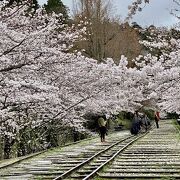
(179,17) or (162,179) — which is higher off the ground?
(179,17)

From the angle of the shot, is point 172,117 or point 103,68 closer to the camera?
point 103,68

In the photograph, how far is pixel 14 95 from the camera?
16.0 m

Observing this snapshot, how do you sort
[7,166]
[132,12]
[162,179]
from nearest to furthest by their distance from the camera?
[132,12], [162,179], [7,166]

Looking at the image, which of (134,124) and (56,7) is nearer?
(134,124)

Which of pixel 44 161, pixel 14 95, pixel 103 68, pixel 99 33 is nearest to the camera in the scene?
pixel 44 161

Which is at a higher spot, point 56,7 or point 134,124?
point 56,7

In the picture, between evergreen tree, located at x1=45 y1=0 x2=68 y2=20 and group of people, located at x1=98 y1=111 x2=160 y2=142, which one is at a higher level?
evergreen tree, located at x1=45 y1=0 x2=68 y2=20

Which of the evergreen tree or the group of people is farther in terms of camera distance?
the evergreen tree

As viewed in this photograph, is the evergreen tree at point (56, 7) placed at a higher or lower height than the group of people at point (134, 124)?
higher

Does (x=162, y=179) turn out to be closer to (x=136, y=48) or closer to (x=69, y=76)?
(x=69, y=76)

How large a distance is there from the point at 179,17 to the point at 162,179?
4861 millimetres

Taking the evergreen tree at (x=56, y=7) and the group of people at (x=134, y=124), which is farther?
the evergreen tree at (x=56, y=7)

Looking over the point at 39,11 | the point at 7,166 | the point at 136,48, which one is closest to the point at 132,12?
the point at 7,166

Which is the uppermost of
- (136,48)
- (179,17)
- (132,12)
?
(136,48)
